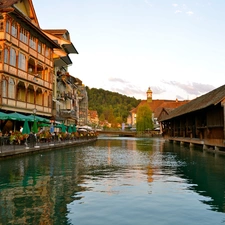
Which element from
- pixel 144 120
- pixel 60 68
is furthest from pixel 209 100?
pixel 144 120

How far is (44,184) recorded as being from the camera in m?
13.4

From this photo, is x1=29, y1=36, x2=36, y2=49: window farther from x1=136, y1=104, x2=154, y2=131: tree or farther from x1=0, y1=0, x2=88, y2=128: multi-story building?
x1=136, y1=104, x2=154, y2=131: tree

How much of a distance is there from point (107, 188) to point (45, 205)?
3.51 m

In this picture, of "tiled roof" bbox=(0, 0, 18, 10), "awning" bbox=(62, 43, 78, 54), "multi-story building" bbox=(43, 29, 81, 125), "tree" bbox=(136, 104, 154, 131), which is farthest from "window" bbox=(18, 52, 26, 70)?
"tree" bbox=(136, 104, 154, 131)

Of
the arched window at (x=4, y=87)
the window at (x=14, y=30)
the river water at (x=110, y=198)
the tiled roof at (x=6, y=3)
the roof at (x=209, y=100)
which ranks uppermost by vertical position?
the tiled roof at (x=6, y=3)

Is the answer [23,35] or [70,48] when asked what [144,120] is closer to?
[70,48]

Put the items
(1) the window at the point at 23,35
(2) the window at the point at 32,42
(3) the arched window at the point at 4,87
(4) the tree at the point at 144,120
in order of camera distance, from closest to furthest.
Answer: (3) the arched window at the point at 4,87 < (1) the window at the point at 23,35 < (2) the window at the point at 32,42 < (4) the tree at the point at 144,120

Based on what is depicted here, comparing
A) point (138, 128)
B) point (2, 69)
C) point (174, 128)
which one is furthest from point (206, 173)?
point (138, 128)

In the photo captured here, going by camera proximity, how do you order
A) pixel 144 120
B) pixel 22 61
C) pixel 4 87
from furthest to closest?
1. pixel 144 120
2. pixel 22 61
3. pixel 4 87

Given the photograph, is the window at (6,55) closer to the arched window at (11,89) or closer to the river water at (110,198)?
the arched window at (11,89)

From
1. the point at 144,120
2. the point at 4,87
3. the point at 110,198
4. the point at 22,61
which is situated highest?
the point at 22,61

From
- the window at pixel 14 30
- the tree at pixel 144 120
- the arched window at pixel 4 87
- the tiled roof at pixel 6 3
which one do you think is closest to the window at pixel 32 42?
the window at pixel 14 30

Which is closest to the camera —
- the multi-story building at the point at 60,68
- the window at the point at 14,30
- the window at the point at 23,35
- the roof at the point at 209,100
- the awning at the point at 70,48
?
the roof at the point at 209,100

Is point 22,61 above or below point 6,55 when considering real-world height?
above
